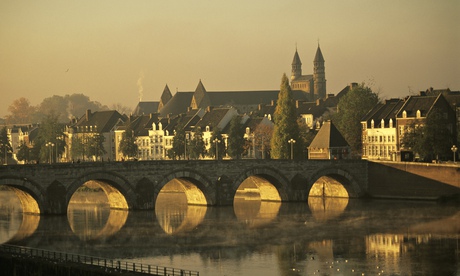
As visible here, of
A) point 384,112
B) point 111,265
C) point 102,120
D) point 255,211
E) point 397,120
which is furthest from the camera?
point 102,120

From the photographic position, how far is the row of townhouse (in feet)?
405

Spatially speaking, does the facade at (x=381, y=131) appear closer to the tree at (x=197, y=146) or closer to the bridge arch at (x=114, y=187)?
the tree at (x=197, y=146)

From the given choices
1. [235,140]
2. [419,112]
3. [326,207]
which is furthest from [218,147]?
[326,207]

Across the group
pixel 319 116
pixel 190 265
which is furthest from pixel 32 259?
pixel 319 116

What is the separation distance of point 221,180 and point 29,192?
19.8m

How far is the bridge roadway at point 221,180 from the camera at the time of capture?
91188 mm

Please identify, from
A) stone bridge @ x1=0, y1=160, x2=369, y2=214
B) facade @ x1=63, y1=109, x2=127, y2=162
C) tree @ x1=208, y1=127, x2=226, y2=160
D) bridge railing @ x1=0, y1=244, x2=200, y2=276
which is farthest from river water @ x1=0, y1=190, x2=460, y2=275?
facade @ x1=63, y1=109, x2=127, y2=162

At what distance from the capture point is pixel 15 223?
90.9 meters

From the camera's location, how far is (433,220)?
8981 centimetres

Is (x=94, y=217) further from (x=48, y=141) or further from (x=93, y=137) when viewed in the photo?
(x=93, y=137)

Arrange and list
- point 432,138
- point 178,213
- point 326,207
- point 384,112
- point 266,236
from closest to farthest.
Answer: point 266,236, point 178,213, point 326,207, point 432,138, point 384,112

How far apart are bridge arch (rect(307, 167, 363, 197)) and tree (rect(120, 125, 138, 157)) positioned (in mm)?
58923

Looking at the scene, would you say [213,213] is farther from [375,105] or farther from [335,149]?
[375,105]

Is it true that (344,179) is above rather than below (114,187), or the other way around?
above
